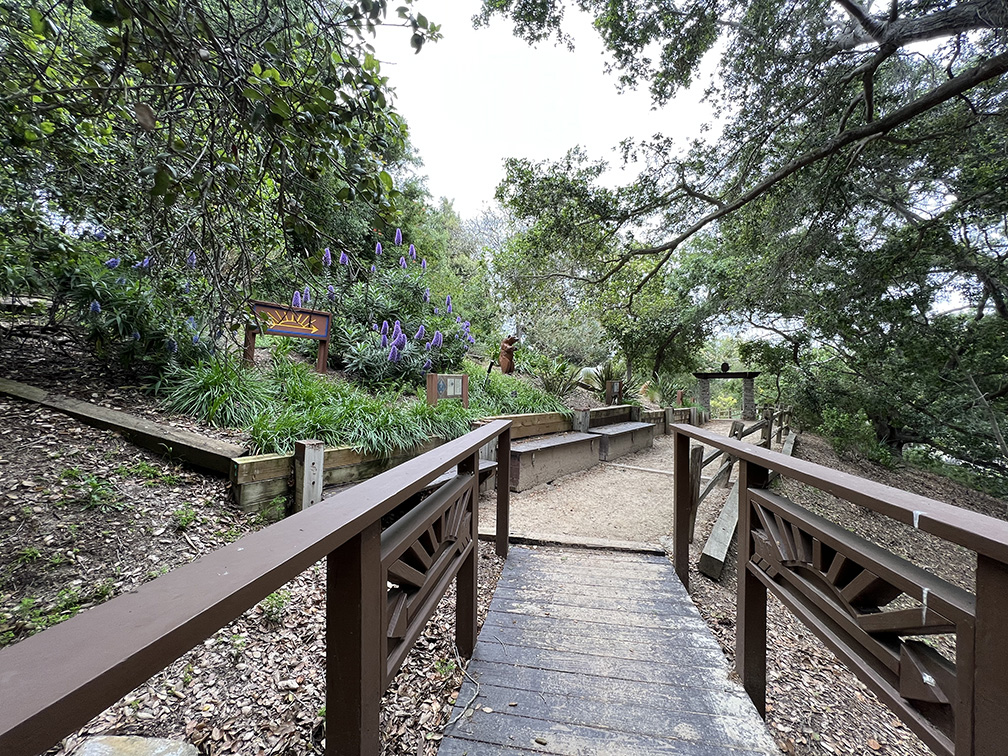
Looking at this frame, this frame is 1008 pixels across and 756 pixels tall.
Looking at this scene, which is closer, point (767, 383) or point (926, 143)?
point (926, 143)

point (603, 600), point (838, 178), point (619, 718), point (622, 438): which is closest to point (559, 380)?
point (622, 438)

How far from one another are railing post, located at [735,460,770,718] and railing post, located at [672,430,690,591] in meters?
0.78

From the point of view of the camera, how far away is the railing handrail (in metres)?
0.80

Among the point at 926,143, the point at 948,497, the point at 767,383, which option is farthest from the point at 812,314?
the point at 767,383

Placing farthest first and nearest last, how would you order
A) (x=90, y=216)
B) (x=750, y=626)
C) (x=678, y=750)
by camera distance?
1. (x=90, y=216)
2. (x=750, y=626)
3. (x=678, y=750)

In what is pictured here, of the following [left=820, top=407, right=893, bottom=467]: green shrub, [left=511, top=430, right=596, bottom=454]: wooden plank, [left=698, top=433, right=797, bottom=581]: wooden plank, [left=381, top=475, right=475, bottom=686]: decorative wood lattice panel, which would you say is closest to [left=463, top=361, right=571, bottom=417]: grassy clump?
[left=511, top=430, right=596, bottom=454]: wooden plank

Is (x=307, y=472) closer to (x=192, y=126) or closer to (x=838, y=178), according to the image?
(x=192, y=126)

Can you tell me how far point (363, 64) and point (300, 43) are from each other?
0.36 m

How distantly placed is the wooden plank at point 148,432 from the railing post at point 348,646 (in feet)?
6.70

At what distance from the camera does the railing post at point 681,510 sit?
103 inches

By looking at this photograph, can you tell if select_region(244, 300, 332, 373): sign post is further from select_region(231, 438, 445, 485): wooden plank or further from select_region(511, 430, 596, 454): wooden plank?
select_region(511, 430, 596, 454): wooden plank

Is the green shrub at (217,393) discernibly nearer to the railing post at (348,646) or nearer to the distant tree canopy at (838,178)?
the railing post at (348,646)

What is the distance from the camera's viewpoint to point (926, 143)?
185 inches

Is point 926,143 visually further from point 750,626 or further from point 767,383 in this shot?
point 767,383
